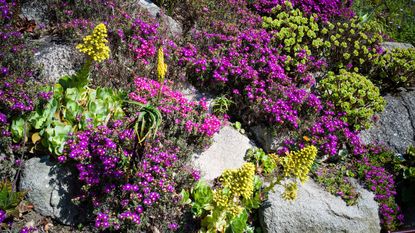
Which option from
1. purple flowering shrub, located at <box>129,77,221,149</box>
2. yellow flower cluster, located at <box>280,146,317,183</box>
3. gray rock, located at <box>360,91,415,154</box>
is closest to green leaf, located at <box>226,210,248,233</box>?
yellow flower cluster, located at <box>280,146,317,183</box>

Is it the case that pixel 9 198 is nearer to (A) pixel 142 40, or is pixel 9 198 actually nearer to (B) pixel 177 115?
(B) pixel 177 115

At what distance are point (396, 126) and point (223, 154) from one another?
350 centimetres

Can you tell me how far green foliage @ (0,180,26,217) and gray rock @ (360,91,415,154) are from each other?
5.58 m

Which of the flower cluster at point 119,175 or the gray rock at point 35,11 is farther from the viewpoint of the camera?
the gray rock at point 35,11

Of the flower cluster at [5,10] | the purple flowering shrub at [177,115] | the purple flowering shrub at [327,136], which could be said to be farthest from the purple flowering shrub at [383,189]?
the flower cluster at [5,10]

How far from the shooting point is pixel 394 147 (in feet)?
22.8

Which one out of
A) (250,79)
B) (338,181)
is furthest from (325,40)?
(338,181)

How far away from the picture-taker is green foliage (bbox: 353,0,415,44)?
9.89 meters

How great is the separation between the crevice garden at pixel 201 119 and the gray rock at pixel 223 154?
0.7 inches

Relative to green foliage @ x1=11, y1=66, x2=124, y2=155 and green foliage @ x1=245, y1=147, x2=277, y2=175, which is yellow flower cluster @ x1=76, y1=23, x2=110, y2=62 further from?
green foliage @ x1=245, y1=147, x2=277, y2=175

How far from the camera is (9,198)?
15.0 ft

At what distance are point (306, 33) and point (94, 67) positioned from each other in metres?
4.20

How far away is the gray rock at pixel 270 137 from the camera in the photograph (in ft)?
21.0

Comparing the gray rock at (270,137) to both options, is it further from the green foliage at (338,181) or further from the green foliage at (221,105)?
the green foliage at (338,181)
